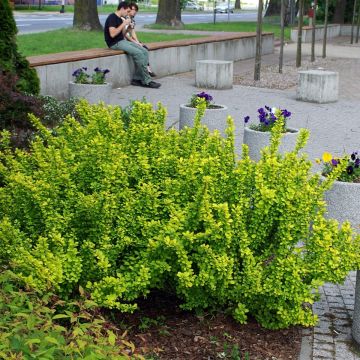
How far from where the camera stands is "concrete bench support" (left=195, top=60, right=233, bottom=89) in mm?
17016

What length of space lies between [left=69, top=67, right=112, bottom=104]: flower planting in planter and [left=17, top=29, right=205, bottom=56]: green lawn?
414 centimetres

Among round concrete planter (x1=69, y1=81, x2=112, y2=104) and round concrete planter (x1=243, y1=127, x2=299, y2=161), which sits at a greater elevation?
round concrete planter (x1=243, y1=127, x2=299, y2=161)

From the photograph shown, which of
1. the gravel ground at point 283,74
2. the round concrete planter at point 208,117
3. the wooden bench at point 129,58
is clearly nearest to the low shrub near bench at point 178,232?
the round concrete planter at point 208,117

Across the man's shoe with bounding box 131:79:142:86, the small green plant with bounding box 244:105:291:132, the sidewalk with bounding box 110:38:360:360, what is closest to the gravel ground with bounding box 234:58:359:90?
the sidewalk with bounding box 110:38:360:360

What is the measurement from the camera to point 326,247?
189 inches

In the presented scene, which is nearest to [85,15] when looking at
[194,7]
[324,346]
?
[324,346]

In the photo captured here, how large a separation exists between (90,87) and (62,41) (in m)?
8.26

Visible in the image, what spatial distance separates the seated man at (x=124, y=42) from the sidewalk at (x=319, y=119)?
0.35 m

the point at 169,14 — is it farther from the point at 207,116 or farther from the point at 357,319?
the point at 357,319

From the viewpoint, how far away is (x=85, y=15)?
2644 cm

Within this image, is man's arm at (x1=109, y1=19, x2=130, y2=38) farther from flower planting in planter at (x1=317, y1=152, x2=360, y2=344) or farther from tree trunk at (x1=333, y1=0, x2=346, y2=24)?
tree trunk at (x1=333, y1=0, x2=346, y2=24)

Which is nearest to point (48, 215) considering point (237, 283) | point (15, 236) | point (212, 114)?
point (15, 236)

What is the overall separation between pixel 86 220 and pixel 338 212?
2916 millimetres

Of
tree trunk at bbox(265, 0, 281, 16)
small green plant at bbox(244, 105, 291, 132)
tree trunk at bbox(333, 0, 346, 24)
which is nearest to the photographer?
small green plant at bbox(244, 105, 291, 132)
